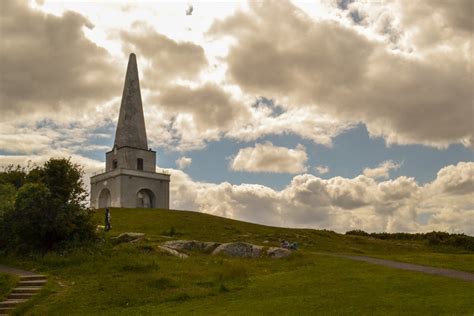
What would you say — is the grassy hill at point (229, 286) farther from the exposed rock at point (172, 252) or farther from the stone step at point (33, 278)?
the exposed rock at point (172, 252)

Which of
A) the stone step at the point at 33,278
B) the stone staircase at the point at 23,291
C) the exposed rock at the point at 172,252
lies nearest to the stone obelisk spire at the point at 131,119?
the exposed rock at the point at 172,252

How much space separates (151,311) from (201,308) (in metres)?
1.85

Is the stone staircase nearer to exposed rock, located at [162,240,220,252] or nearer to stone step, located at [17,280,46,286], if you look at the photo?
stone step, located at [17,280,46,286]

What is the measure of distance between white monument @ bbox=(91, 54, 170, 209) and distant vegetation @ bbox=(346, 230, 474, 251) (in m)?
28.6

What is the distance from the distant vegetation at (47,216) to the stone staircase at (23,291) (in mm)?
6418

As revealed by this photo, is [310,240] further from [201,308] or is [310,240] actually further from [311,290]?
[201,308]

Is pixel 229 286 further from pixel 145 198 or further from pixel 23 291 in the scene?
pixel 145 198

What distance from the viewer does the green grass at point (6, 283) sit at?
23069 mm

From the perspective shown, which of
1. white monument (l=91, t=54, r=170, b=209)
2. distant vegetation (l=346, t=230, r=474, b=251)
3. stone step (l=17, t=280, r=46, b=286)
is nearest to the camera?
stone step (l=17, t=280, r=46, b=286)

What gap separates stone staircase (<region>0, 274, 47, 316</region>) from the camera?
71.1 feet

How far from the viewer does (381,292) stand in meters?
20.8

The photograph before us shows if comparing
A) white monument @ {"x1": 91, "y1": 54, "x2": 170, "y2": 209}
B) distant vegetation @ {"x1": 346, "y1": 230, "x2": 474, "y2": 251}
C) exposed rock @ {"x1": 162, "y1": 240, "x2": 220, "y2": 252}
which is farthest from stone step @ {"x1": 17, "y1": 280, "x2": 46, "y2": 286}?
white monument @ {"x1": 91, "y1": 54, "x2": 170, "y2": 209}

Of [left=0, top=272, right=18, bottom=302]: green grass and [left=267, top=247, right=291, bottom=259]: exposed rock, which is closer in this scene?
[left=0, top=272, right=18, bottom=302]: green grass

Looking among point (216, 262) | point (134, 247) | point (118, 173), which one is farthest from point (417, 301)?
point (118, 173)
